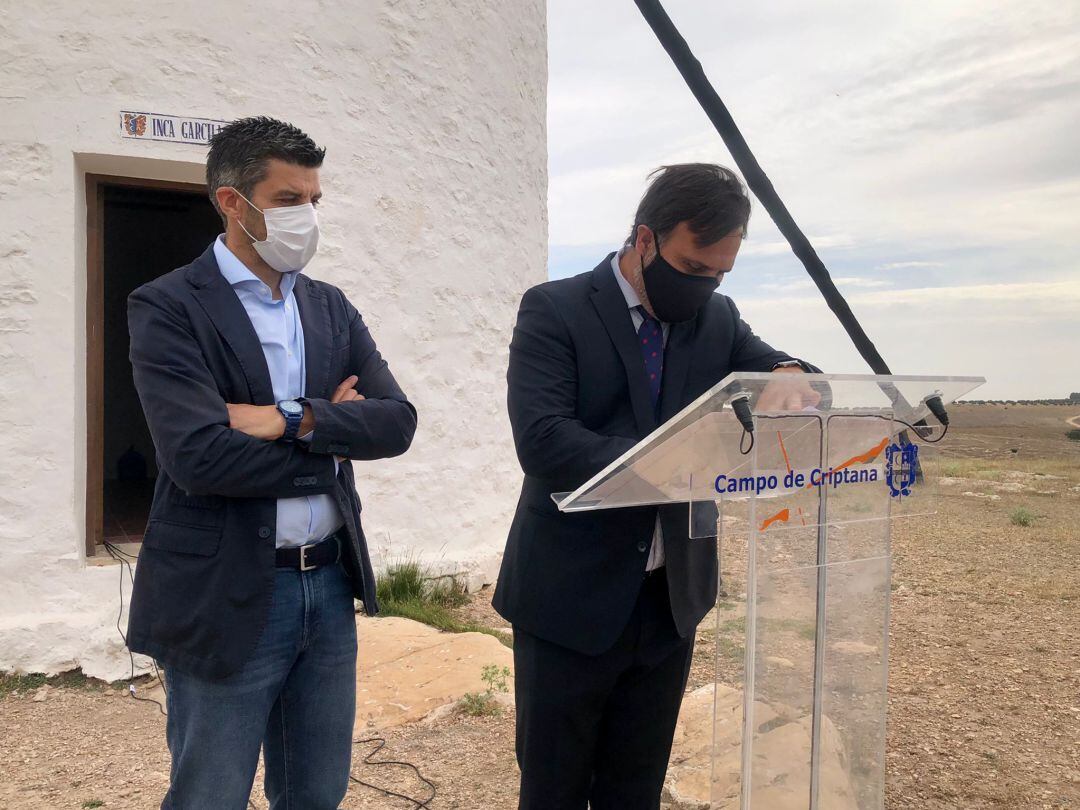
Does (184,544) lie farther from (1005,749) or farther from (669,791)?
(1005,749)

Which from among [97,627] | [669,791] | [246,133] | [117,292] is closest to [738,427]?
[246,133]

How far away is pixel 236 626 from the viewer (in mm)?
1950

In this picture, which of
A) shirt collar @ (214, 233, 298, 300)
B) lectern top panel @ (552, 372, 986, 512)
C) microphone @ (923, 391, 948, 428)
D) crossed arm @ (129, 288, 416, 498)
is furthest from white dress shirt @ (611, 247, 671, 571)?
shirt collar @ (214, 233, 298, 300)

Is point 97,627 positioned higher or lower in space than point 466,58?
lower

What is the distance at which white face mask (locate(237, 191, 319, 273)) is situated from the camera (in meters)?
2.21

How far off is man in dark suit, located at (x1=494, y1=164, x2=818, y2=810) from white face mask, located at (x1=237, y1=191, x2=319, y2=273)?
1.95ft

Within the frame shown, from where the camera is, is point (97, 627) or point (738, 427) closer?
point (738, 427)

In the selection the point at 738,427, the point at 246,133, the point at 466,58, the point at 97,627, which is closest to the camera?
the point at 738,427

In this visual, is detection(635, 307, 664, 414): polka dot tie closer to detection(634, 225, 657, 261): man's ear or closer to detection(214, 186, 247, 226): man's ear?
detection(634, 225, 657, 261): man's ear

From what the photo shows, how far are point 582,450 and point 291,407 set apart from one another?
0.73 meters

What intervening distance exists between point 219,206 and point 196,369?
1.62 ft

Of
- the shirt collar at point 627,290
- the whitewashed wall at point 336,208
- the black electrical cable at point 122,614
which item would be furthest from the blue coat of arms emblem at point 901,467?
the whitewashed wall at point 336,208

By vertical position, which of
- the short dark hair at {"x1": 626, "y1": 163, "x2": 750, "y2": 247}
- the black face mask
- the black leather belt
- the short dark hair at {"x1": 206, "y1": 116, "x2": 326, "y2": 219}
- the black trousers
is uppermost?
the short dark hair at {"x1": 206, "y1": 116, "x2": 326, "y2": 219}

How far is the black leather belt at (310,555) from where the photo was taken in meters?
2.09
